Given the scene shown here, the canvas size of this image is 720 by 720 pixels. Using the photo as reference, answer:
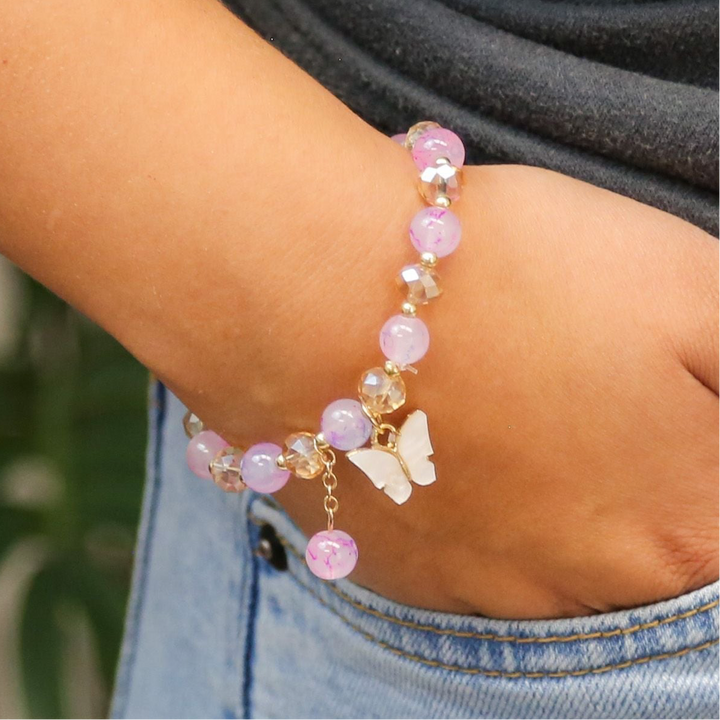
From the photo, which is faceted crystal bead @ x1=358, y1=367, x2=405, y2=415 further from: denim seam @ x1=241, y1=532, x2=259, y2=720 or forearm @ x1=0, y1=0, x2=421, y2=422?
denim seam @ x1=241, y1=532, x2=259, y2=720

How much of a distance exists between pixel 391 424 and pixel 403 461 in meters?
0.04

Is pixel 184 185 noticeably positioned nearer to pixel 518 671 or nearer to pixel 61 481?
pixel 518 671

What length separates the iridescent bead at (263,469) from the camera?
0.53 metres

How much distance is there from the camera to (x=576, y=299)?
514mm

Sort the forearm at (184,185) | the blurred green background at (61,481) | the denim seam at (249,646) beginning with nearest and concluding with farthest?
the forearm at (184,185), the denim seam at (249,646), the blurred green background at (61,481)

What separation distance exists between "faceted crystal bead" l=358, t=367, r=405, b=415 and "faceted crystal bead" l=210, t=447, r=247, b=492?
0.12 metres

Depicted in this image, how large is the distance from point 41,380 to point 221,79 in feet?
3.67

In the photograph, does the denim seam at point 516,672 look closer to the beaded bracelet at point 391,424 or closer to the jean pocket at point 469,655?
the jean pocket at point 469,655

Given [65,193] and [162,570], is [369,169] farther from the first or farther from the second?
[162,570]

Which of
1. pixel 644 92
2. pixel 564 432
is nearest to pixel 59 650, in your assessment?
pixel 564 432

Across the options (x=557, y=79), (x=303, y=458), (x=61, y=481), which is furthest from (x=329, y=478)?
(x=61, y=481)

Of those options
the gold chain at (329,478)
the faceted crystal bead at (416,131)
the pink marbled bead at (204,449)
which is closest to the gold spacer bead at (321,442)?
the gold chain at (329,478)

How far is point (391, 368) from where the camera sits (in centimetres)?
50

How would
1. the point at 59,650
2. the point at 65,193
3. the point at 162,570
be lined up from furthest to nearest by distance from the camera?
the point at 59,650 < the point at 162,570 < the point at 65,193
